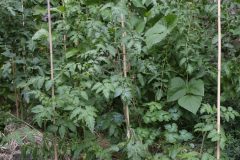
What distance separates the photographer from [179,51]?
358 cm

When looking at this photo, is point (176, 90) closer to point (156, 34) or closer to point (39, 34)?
point (156, 34)

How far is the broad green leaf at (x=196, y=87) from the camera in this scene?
355 centimetres

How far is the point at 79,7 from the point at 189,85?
3.53ft

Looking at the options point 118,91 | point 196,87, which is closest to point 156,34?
point 196,87

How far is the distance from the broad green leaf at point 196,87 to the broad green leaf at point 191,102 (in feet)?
0.13

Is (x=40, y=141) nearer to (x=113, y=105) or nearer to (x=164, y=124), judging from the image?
(x=113, y=105)

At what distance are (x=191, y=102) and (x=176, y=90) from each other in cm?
17

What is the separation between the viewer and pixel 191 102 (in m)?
3.53

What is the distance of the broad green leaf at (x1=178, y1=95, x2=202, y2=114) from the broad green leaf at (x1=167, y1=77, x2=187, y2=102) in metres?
0.05

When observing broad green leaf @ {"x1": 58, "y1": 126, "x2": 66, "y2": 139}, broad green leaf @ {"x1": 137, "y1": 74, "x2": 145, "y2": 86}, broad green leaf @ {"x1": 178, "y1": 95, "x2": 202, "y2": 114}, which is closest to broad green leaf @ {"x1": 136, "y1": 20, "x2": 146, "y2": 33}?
broad green leaf @ {"x1": 137, "y1": 74, "x2": 145, "y2": 86}

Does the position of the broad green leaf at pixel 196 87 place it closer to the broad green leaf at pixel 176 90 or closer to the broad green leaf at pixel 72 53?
the broad green leaf at pixel 176 90

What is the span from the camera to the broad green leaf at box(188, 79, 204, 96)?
11.6 feet

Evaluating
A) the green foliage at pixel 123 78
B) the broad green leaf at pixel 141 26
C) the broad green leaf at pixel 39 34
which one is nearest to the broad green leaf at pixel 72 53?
the green foliage at pixel 123 78

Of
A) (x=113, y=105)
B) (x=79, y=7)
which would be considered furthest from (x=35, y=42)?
(x=113, y=105)
